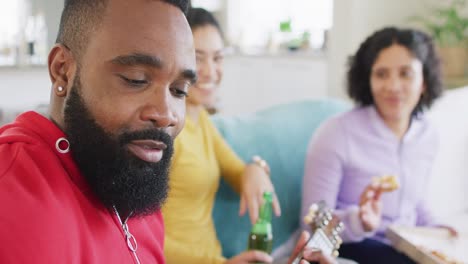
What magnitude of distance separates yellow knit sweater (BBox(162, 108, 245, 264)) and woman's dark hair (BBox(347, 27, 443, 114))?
0.60 meters

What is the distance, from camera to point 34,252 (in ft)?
2.02

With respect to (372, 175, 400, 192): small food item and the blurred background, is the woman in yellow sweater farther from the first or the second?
the blurred background

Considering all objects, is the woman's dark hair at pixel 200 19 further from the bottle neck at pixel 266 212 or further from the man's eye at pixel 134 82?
the man's eye at pixel 134 82

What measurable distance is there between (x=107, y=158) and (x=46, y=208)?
0.10 metres

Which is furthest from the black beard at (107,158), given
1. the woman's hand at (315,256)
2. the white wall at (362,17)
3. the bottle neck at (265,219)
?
the white wall at (362,17)

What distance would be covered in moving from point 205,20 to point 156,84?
80cm

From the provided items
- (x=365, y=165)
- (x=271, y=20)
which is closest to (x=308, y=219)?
(x=365, y=165)

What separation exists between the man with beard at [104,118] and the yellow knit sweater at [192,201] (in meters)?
0.55

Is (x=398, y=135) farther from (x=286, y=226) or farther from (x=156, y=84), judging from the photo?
(x=156, y=84)

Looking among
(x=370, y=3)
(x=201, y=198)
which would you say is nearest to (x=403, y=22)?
(x=370, y=3)

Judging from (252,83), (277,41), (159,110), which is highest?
(159,110)

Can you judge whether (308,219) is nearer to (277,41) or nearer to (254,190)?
(254,190)

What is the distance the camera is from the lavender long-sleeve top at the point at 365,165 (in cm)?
165

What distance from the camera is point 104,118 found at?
702mm
